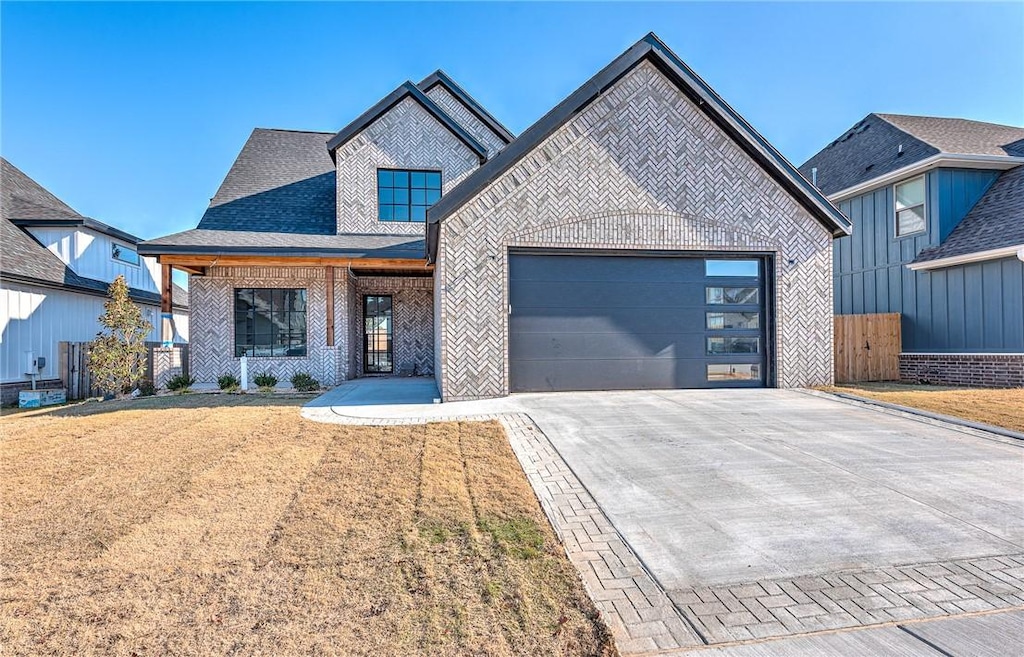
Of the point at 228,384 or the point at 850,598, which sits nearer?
the point at 850,598

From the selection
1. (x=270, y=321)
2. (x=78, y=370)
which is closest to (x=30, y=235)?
(x=78, y=370)

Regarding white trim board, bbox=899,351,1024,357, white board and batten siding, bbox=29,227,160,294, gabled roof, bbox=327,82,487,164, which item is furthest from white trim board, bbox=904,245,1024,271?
white board and batten siding, bbox=29,227,160,294

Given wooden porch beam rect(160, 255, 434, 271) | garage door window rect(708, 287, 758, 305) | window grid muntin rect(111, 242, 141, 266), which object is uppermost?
window grid muntin rect(111, 242, 141, 266)

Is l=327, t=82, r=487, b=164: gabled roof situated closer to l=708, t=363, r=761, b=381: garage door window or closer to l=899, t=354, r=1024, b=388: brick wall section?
l=708, t=363, r=761, b=381: garage door window

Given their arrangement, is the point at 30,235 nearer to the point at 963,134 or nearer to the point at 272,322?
the point at 272,322

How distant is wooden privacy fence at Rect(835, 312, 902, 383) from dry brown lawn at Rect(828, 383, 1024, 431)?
1.36m

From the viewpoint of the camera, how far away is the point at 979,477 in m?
4.55

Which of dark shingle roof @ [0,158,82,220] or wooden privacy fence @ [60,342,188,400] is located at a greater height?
dark shingle roof @ [0,158,82,220]

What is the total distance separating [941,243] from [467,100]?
46.7ft

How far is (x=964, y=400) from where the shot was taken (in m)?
8.66

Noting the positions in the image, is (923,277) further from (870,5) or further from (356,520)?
(356,520)

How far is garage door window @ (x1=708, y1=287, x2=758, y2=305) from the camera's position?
996cm

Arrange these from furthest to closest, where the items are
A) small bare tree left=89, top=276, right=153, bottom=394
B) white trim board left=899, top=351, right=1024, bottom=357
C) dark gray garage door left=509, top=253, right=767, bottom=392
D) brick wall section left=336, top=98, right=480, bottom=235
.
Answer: brick wall section left=336, top=98, right=480, bottom=235 < white trim board left=899, top=351, right=1024, bottom=357 < small bare tree left=89, top=276, right=153, bottom=394 < dark gray garage door left=509, top=253, right=767, bottom=392

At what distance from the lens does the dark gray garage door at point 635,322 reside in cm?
930
